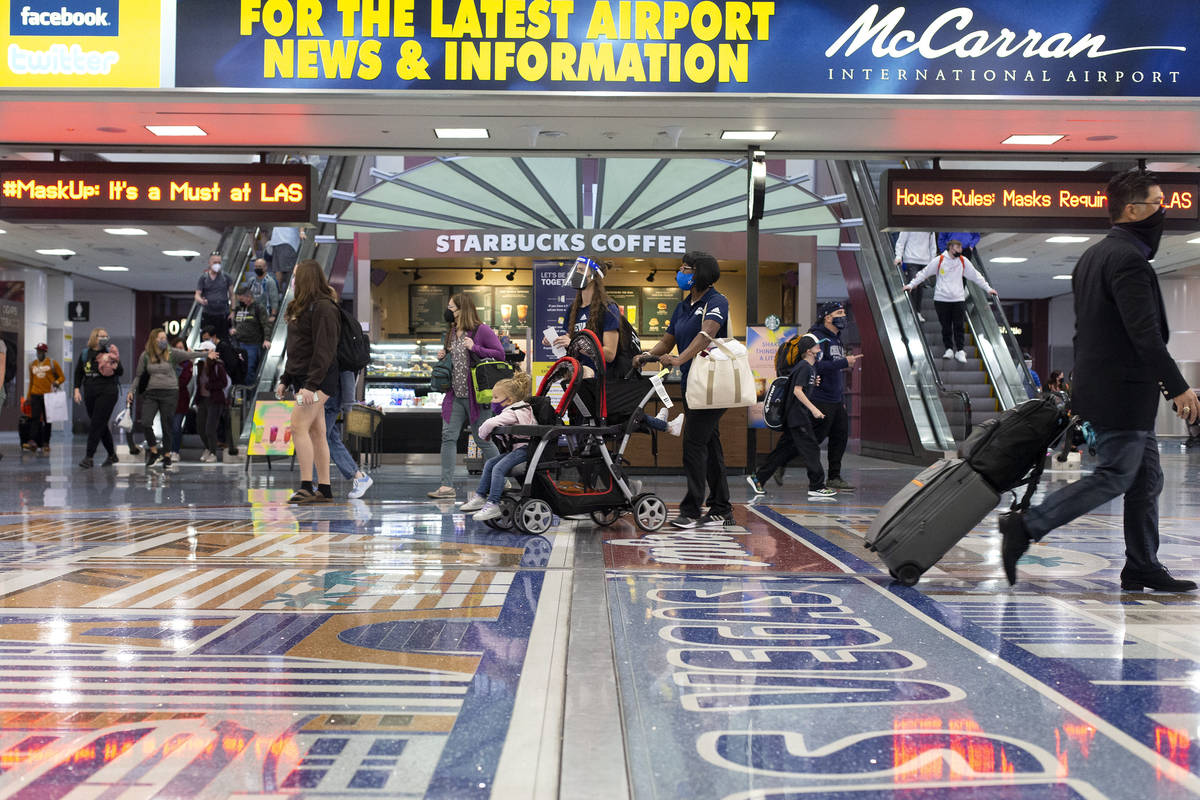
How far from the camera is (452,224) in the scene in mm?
20156

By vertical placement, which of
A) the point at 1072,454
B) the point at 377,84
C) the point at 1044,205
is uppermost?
the point at 377,84

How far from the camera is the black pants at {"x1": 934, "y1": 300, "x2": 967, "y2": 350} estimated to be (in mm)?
15977

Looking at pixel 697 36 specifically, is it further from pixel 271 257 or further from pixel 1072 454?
pixel 271 257

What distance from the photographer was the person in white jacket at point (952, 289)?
51.1 feet

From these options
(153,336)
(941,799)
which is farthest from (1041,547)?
(153,336)

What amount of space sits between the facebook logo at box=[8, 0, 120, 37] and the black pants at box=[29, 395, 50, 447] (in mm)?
9430

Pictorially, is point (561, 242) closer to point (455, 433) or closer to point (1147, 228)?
point (455, 433)

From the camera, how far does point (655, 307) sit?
2091 centimetres

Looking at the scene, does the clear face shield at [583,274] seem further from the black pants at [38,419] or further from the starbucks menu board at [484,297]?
the starbucks menu board at [484,297]

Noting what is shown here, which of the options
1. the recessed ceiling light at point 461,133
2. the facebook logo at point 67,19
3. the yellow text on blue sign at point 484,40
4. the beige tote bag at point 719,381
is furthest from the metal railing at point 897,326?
the facebook logo at point 67,19

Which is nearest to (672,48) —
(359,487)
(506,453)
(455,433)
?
(455,433)

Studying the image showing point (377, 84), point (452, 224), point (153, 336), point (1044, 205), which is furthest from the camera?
point (452, 224)

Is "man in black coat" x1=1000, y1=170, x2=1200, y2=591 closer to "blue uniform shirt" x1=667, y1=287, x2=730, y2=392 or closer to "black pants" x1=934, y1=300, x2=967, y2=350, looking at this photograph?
"blue uniform shirt" x1=667, y1=287, x2=730, y2=392

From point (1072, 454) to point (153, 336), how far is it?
468 inches
